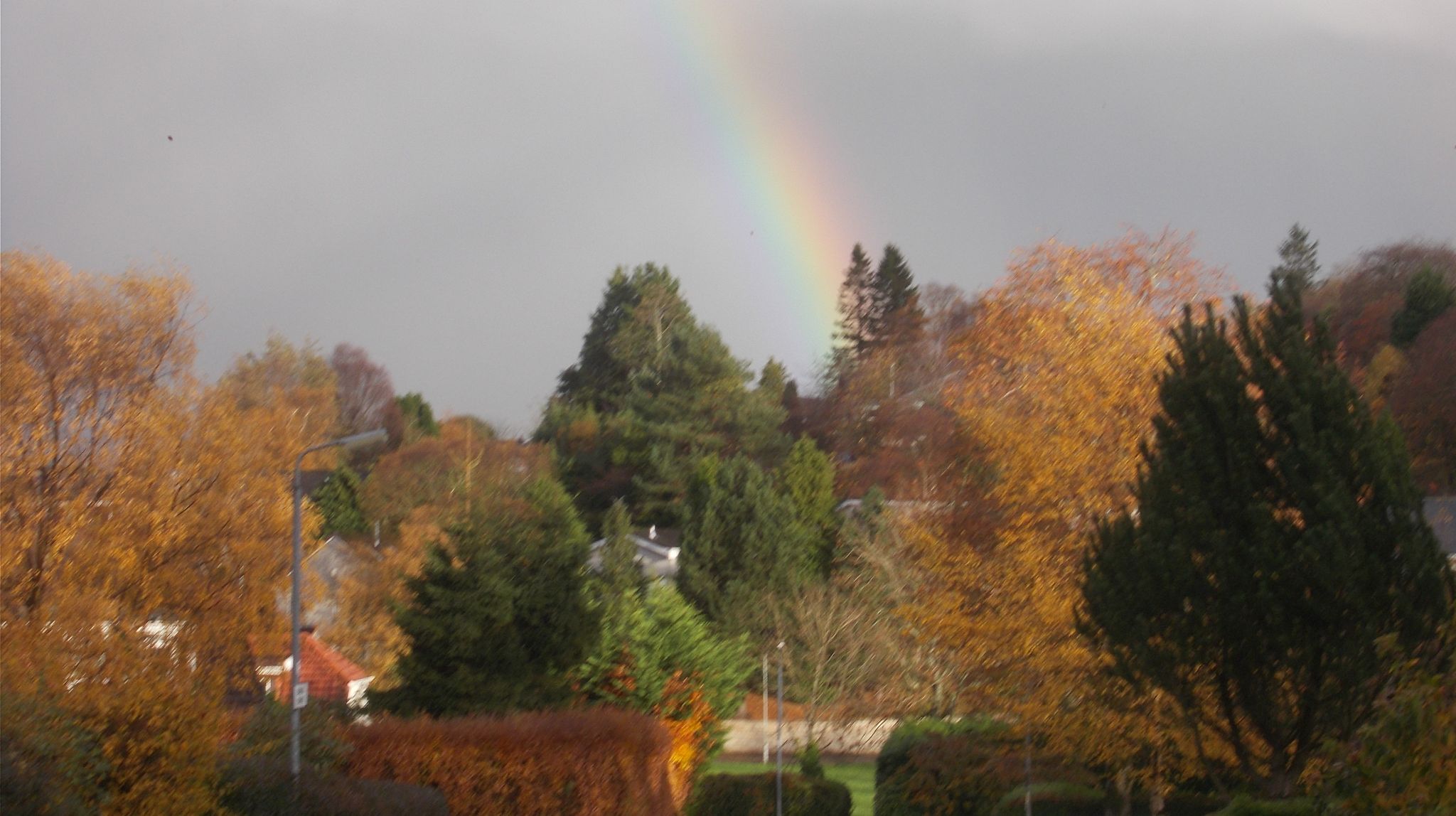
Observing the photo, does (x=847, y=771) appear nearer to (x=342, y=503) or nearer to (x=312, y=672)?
(x=312, y=672)

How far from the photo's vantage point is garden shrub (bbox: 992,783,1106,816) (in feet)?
97.1

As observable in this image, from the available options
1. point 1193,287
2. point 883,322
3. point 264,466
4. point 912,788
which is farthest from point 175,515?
point 883,322

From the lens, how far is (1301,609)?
1477 cm

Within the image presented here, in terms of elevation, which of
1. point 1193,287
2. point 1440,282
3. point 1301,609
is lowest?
point 1301,609

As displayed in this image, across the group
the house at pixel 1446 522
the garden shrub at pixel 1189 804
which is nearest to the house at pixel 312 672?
the garden shrub at pixel 1189 804

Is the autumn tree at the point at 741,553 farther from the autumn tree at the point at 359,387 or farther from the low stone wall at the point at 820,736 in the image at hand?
the autumn tree at the point at 359,387

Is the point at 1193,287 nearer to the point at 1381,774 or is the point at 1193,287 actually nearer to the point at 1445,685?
the point at 1445,685

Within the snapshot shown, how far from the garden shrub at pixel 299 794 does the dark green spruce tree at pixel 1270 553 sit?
13.1 metres

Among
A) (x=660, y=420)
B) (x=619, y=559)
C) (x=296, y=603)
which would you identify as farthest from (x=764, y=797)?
(x=660, y=420)

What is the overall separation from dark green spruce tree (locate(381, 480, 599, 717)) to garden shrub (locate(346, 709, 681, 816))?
3.47 m

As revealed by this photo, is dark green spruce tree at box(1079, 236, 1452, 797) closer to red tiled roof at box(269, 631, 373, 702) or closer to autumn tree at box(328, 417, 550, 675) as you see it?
autumn tree at box(328, 417, 550, 675)

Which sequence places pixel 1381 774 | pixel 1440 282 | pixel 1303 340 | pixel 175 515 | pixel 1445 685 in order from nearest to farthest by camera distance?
1. pixel 1381 774
2. pixel 1445 685
3. pixel 1303 340
4. pixel 175 515
5. pixel 1440 282

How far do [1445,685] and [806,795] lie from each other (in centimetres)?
2993

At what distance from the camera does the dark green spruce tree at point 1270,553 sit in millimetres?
14344
